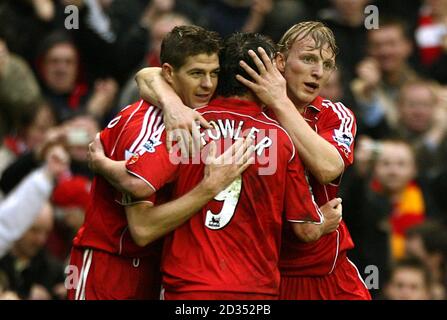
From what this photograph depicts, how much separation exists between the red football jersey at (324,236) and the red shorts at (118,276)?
660mm

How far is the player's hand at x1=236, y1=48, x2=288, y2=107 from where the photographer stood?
637cm

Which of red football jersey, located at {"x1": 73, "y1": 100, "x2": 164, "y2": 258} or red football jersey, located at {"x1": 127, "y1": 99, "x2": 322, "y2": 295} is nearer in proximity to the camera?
red football jersey, located at {"x1": 127, "y1": 99, "x2": 322, "y2": 295}

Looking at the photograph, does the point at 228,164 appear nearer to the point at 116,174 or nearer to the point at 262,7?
the point at 116,174

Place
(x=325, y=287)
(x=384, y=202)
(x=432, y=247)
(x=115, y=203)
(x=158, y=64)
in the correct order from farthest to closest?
(x=158, y=64) < (x=384, y=202) < (x=432, y=247) < (x=325, y=287) < (x=115, y=203)

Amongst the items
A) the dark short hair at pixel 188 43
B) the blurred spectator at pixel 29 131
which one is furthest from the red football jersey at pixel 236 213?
the blurred spectator at pixel 29 131

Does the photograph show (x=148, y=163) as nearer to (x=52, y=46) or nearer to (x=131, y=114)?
(x=131, y=114)

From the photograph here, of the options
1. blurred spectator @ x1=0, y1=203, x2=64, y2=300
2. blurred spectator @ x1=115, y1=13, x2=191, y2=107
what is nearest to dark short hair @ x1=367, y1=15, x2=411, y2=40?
blurred spectator @ x1=115, y1=13, x2=191, y2=107

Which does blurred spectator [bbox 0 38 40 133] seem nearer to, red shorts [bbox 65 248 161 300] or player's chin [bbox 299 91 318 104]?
red shorts [bbox 65 248 161 300]

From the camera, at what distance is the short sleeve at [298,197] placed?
636 centimetres

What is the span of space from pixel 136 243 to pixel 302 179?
84 centimetres

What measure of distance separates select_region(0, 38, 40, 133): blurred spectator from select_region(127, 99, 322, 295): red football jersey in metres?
3.91

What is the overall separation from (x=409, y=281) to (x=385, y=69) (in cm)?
230

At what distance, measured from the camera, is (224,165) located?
6.28 metres

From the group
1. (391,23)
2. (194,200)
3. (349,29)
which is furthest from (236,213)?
(391,23)
